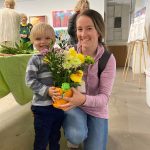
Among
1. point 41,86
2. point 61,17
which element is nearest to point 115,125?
point 41,86

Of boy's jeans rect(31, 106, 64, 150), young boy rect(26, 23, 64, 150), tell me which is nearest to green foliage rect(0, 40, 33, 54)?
young boy rect(26, 23, 64, 150)

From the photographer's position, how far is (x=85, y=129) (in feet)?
4.38

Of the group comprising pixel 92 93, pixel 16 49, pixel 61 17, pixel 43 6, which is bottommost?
pixel 92 93

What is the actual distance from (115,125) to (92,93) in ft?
3.07

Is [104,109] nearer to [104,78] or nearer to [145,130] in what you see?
[104,78]

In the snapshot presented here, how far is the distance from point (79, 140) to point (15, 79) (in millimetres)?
743

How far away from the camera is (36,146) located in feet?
4.61

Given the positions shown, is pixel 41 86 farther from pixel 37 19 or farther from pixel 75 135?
pixel 37 19

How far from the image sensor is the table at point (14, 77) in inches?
64.6

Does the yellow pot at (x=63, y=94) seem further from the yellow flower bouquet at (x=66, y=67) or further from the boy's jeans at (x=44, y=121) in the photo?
the boy's jeans at (x=44, y=121)

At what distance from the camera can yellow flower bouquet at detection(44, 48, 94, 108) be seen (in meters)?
1.02

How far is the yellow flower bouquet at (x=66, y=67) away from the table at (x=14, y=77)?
25.5 inches

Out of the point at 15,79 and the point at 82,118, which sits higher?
the point at 15,79

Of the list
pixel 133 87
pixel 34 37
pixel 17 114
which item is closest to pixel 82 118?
pixel 34 37
